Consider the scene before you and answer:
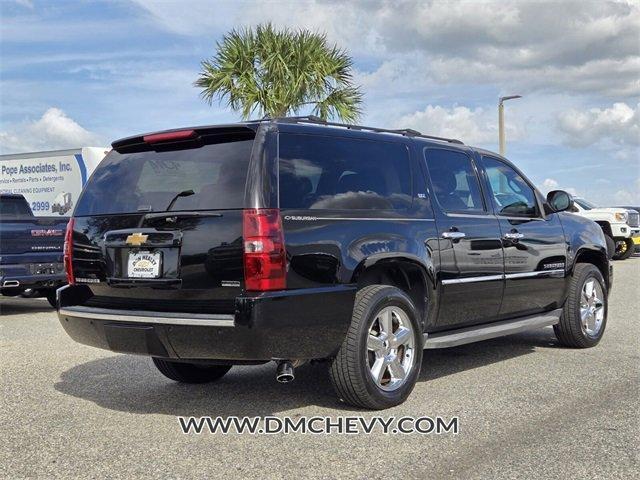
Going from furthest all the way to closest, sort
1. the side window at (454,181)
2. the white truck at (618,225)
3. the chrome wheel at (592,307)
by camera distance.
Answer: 1. the white truck at (618,225)
2. the chrome wheel at (592,307)
3. the side window at (454,181)

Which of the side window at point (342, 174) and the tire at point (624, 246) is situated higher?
the side window at point (342, 174)

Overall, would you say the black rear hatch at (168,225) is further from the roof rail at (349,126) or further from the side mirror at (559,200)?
the side mirror at (559,200)

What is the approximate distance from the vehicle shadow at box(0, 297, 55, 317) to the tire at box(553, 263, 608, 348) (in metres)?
7.94

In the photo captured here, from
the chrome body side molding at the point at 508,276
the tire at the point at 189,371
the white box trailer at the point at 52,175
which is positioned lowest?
the tire at the point at 189,371

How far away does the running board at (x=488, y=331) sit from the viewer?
5504 mm

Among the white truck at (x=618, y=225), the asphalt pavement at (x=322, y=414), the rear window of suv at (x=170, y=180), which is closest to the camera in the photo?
the asphalt pavement at (x=322, y=414)

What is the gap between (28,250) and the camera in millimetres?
10422

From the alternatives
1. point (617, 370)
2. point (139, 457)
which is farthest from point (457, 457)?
point (617, 370)

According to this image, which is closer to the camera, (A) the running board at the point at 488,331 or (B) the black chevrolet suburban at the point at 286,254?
(B) the black chevrolet suburban at the point at 286,254

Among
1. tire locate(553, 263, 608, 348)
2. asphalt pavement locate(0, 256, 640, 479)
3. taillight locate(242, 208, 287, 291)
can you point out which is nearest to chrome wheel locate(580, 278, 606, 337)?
tire locate(553, 263, 608, 348)

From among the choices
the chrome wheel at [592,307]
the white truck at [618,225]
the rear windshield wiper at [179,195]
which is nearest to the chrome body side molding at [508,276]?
the chrome wheel at [592,307]

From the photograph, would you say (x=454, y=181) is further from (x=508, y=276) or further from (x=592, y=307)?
(x=592, y=307)

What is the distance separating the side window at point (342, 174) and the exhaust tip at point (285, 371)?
36.9 inches

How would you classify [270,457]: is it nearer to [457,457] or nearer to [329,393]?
[457,457]
